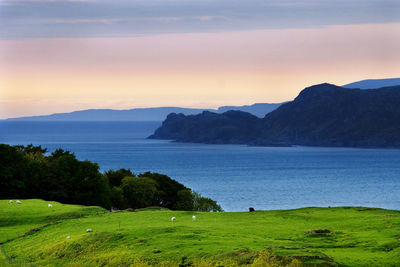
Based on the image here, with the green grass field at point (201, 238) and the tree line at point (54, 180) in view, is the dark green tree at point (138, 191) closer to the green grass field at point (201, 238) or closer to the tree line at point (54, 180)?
the tree line at point (54, 180)

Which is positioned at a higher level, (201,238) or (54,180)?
(201,238)

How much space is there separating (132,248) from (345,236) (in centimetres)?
1239

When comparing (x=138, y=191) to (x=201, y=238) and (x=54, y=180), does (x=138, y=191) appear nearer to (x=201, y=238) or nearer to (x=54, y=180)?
(x=54, y=180)

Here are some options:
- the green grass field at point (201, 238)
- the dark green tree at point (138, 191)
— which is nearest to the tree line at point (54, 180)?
the dark green tree at point (138, 191)

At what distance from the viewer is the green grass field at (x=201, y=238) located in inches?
964

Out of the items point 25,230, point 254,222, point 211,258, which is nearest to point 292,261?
point 211,258

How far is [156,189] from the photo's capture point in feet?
262

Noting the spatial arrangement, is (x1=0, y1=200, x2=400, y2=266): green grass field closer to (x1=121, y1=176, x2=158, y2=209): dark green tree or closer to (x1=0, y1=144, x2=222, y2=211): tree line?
(x1=0, y1=144, x2=222, y2=211): tree line

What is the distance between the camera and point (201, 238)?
92.1ft

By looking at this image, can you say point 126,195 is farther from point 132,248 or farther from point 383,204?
point 383,204

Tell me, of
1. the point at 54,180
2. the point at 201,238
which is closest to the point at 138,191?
the point at 54,180

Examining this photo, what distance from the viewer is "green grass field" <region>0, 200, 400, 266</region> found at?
80.3 feet

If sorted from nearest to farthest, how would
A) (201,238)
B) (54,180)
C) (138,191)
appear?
(201,238)
(54,180)
(138,191)

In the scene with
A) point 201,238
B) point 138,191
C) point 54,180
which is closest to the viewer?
point 201,238
